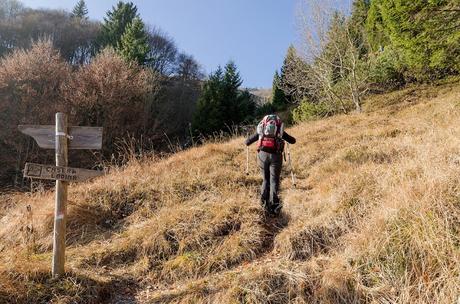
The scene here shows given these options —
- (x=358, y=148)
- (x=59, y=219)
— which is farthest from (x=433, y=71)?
(x=59, y=219)

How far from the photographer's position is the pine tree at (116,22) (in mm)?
30891

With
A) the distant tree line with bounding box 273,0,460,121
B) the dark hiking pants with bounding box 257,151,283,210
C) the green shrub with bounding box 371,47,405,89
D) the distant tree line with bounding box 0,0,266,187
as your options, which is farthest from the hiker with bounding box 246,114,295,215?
the green shrub with bounding box 371,47,405,89

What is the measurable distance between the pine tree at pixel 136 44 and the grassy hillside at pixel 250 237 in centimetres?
1939

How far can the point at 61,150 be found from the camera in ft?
12.4

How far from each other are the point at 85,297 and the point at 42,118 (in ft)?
47.2

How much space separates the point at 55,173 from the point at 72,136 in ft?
1.61

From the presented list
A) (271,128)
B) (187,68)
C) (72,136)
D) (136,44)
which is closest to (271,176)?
(271,128)

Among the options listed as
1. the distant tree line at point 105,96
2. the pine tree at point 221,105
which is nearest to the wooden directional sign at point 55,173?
the distant tree line at point 105,96

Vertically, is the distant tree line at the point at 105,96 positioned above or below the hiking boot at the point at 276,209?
above

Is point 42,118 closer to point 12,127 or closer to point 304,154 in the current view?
point 12,127

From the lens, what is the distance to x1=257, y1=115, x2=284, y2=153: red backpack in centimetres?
550

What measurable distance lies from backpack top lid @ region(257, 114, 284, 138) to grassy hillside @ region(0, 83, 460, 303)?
1.14 metres

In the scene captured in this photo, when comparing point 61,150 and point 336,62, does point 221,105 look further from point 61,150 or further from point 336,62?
point 61,150

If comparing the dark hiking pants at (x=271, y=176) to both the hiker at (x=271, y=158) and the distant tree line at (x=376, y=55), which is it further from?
the distant tree line at (x=376, y=55)
